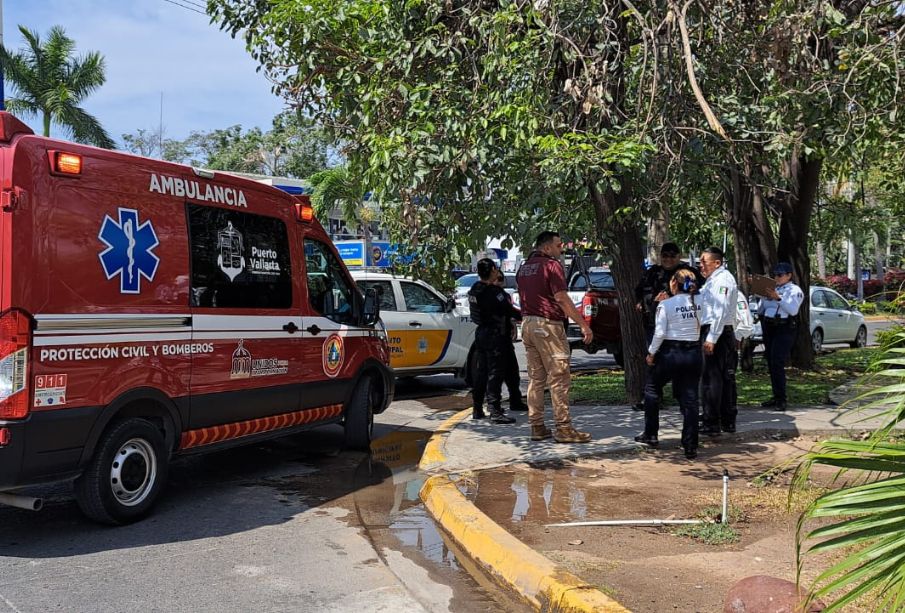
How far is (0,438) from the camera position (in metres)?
4.85

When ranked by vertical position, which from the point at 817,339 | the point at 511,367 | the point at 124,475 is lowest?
the point at 124,475

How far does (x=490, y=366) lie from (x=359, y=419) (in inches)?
71.8

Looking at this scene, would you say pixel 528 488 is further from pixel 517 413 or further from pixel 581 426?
pixel 517 413

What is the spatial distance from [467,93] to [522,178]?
0.99 meters

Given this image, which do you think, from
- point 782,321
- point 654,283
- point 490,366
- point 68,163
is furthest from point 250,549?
point 782,321

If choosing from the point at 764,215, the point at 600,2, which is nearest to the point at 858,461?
the point at 600,2

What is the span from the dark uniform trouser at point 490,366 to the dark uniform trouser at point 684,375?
7.36ft

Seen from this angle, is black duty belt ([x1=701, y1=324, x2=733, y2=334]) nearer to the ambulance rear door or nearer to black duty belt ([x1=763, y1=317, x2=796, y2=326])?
black duty belt ([x1=763, y1=317, x2=796, y2=326])

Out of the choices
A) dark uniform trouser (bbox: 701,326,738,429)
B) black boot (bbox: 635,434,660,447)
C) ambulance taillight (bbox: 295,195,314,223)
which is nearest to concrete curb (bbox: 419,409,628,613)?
black boot (bbox: 635,434,660,447)

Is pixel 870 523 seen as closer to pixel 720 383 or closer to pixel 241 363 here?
pixel 241 363

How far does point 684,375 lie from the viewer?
7395 mm

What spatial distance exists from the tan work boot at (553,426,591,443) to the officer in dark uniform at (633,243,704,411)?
169 centimetres

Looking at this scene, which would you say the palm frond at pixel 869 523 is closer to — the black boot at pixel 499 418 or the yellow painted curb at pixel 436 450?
the yellow painted curb at pixel 436 450

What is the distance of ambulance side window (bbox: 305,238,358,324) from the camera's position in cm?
768
